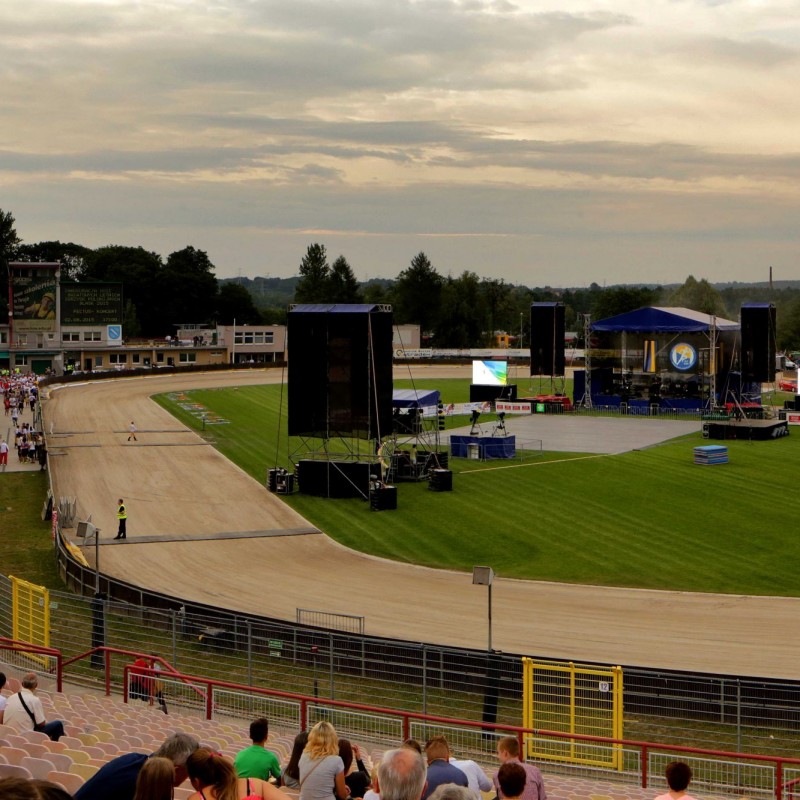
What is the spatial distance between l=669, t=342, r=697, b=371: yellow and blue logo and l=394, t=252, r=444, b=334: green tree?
98900 mm

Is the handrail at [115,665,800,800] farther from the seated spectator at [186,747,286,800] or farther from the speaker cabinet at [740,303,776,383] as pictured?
the speaker cabinet at [740,303,776,383]

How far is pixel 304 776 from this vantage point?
347 inches

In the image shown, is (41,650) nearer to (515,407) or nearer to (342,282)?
(515,407)

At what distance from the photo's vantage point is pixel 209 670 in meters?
19.6

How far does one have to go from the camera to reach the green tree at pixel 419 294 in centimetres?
17150

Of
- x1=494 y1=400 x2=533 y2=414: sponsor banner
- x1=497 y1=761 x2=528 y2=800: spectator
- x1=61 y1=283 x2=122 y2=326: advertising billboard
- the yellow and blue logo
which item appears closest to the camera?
x1=497 y1=761 x2=528 y2=800: spectator

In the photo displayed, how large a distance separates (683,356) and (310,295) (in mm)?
108468

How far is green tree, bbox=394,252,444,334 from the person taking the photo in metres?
172

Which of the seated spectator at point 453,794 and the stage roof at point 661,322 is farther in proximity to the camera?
the stage roof at point 661,322

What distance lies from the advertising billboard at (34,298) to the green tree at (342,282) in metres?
71.4

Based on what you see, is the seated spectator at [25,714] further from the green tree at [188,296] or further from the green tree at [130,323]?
the green tree at [188,296]

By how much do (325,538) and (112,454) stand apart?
70.5 feet

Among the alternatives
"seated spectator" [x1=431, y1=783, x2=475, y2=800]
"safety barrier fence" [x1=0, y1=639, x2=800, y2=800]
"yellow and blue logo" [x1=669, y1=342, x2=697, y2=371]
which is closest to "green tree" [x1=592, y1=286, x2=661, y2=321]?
Result: "yellow and blue logo" [x1=669, y1=342, x2=697, y2=371]

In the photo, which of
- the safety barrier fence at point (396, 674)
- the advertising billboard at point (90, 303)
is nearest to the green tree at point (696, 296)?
the advertising billboard at point (90, 303)
